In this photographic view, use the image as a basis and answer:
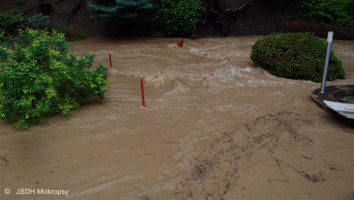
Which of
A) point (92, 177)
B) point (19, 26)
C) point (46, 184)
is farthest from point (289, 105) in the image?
point (19, 26)

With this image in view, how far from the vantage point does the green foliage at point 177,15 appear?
12430 millimetres

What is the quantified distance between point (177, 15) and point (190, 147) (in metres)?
8.87

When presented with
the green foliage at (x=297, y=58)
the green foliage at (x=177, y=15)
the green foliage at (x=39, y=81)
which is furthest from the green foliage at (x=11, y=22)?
the green foliage at (x=297, y=58)

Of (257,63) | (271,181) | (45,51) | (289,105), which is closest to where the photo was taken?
(271,181)

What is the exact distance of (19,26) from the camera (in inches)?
494

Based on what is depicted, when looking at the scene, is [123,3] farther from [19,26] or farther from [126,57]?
[19,26]

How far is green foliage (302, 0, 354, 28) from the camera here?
1251 centimetres

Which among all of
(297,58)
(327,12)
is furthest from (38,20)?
(327,12)

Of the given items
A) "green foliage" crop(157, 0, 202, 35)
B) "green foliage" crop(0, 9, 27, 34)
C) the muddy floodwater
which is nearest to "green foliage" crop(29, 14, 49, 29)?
"green foliage" crop(0, 9, 27, 34)

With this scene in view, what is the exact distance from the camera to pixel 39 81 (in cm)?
505

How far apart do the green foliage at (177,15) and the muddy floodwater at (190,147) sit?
19.3 ft

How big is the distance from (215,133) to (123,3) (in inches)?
290

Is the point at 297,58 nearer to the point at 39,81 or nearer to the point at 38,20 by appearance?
the point at 39,81

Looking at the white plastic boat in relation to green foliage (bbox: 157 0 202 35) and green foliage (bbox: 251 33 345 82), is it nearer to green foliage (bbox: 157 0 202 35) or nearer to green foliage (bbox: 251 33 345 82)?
green foliage (bbox: 251 33 345 82)
